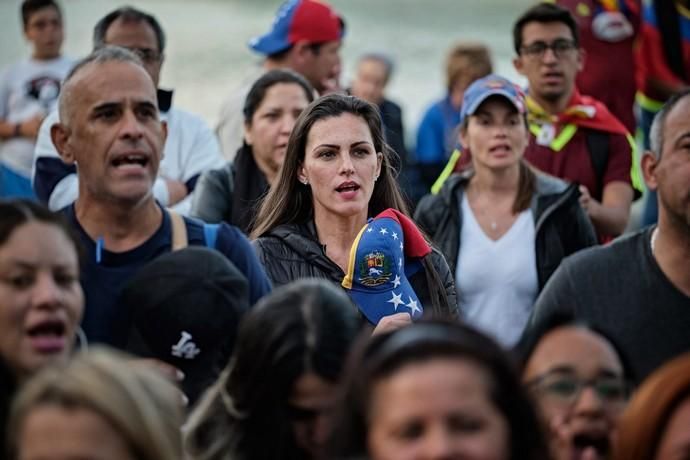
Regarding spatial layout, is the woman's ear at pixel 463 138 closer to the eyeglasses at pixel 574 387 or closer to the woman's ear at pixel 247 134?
the woman's ear at pixel 247 134

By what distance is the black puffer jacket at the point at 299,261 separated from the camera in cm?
640

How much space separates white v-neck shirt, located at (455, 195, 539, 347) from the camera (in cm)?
764

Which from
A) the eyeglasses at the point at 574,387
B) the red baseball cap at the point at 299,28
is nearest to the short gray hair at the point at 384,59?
the red baseball cap at the point at 299,28

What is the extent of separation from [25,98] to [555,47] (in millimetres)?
3459

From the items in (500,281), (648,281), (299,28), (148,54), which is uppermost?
(299,28)

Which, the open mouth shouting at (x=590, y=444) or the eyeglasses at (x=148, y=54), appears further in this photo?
the eyeglasses at (x=148, y=54)

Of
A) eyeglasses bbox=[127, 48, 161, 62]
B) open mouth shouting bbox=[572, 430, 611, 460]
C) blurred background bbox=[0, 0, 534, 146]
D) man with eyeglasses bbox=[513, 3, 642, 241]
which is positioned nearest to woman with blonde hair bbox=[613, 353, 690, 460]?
open mouth shouting bbox=[572, 430, 611, 460]

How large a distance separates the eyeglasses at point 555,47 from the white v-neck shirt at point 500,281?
145 cm

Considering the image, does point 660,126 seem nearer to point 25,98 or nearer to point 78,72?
point 78,72

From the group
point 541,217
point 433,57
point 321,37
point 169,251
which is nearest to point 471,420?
point 169,251

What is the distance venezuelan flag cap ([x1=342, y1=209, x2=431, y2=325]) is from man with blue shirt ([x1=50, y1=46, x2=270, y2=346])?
2.69ft

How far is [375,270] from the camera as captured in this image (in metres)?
6.07

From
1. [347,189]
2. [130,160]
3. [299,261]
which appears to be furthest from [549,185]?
[130,160]

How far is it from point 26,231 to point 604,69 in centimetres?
623
